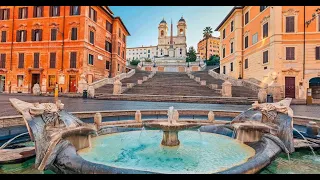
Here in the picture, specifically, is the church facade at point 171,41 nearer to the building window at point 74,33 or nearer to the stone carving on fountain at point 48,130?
the building window at point 74,33

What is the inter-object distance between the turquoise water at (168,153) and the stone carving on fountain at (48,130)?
689 millimetres

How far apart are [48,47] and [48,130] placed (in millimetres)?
31472

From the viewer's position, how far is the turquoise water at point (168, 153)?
4848mm

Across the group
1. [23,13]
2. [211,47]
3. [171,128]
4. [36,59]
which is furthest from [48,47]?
[211,47]

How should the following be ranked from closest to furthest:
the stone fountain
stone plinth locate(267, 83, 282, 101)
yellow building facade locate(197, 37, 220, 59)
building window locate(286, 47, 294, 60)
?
1. the stone fountain
2. stone plinth locate(267, 83, 282, 101)
3. building window locate(286, 47, 294, 60)
4. yellow building facade locate(197, 37, 220, 59)

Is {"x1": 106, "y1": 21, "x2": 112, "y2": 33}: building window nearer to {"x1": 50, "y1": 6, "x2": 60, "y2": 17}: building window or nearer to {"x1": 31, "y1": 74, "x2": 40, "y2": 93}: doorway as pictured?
{"x1": 50, "y1": 6, "x2": 60, "y2": 17}: building window

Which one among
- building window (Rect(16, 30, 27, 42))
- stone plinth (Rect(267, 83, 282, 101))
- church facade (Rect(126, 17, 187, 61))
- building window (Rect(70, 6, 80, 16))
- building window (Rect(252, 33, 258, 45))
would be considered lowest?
stone plinth (Rect(267, 83, 282, 101))

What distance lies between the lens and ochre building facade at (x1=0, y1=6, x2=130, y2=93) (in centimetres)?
3105

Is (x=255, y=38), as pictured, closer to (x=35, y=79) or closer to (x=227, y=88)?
(x=227, y=88)

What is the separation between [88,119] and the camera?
406 inches

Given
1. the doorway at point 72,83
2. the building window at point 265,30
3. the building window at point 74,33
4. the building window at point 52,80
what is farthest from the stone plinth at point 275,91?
the building window at point 52,80

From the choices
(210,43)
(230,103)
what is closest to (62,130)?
(230,103)

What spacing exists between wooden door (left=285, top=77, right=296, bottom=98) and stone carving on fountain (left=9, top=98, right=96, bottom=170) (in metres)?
25.7

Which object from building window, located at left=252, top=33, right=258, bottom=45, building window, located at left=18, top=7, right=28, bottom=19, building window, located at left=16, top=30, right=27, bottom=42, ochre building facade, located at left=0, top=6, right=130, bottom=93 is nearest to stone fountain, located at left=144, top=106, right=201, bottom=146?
ochre building facade, located at left=0, top=6, right=130, bottom=93
